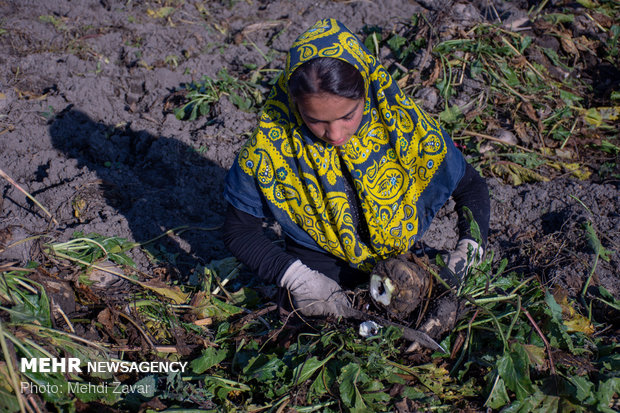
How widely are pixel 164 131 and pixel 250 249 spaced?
1649 mm

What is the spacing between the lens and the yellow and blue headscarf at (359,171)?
210 cm

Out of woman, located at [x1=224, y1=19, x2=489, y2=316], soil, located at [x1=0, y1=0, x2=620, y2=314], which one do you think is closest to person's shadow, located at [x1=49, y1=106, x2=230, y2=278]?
soil, located at [x1=0, y1=0, x2=620, y2=314]

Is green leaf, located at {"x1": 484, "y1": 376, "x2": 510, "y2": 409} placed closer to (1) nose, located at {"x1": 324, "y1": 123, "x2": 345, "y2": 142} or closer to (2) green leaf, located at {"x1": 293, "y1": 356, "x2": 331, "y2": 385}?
(2) green leaf, located at {"x1": 293, "y1": 356, "x2": 331, "y2": 385}

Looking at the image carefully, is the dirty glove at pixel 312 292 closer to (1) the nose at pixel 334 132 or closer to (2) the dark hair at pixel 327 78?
(1) the nose at pixel 334 132

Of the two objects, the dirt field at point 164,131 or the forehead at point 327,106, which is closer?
the forehead at point 327,106

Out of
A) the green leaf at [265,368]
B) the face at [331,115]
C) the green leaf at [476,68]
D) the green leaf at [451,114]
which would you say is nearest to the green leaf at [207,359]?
the green leaf at [265,368]

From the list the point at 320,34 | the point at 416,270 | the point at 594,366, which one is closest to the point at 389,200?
the point at 416,270

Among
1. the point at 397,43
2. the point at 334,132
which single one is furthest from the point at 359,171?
the point at 397,43

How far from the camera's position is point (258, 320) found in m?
2.30

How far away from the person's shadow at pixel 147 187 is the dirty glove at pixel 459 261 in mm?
1425

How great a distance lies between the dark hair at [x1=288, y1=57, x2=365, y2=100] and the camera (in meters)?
1.79

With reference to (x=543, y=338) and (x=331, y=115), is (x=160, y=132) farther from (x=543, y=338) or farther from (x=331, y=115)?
(x=543, y=338)

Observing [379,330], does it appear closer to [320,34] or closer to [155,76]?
[320,34]

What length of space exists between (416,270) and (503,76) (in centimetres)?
238
